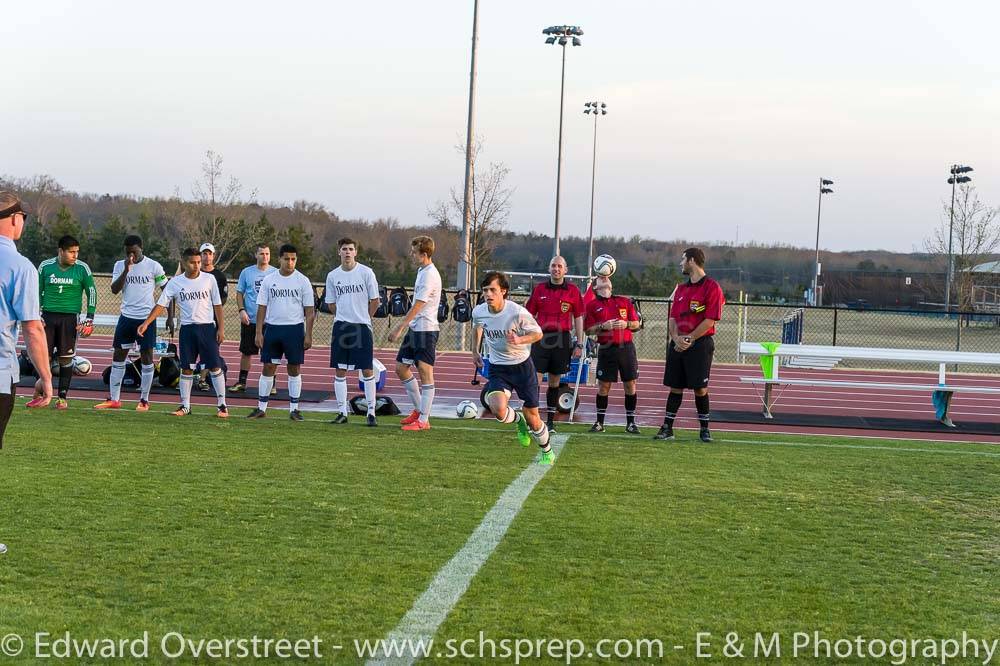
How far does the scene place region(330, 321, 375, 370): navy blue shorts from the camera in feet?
36.4

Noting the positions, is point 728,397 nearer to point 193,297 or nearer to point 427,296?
point 427,296

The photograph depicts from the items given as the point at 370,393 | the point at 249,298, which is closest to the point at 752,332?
the point at 249,298

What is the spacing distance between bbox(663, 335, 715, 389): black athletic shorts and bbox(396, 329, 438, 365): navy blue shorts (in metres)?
2.43

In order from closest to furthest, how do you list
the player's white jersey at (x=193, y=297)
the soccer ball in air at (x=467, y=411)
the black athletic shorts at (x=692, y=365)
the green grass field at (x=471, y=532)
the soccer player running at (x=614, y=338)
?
the green grass field at (x=471, y=532)
the black athletic shorts at (x=692, y=365)
the player's white jersey at (x=193, y=297)
the soccer player running at (x=614, y=338)
the soccer ball in air at (x=467, y=411)

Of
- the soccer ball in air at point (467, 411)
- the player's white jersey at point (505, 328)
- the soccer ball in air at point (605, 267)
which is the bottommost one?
the soccer ball in air at point (467, 411)

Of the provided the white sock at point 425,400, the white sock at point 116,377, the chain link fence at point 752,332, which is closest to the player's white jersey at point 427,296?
the white sock at point 425,400

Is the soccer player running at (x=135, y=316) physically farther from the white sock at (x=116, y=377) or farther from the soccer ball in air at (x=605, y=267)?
the soccer ball in air at (x=605, y=267)

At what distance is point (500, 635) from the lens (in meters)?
4.38

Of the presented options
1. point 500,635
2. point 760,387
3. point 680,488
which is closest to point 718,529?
point 680,488

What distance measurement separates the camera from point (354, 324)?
11141 millimetres

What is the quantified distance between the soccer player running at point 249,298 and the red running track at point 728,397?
0.42 m

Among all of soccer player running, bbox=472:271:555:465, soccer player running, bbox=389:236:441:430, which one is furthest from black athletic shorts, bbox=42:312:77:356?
soccer player running, bbox=472:271:555:465

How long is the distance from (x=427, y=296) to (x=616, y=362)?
7.57 ft

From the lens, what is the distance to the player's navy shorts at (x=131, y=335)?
12086 millimetres
